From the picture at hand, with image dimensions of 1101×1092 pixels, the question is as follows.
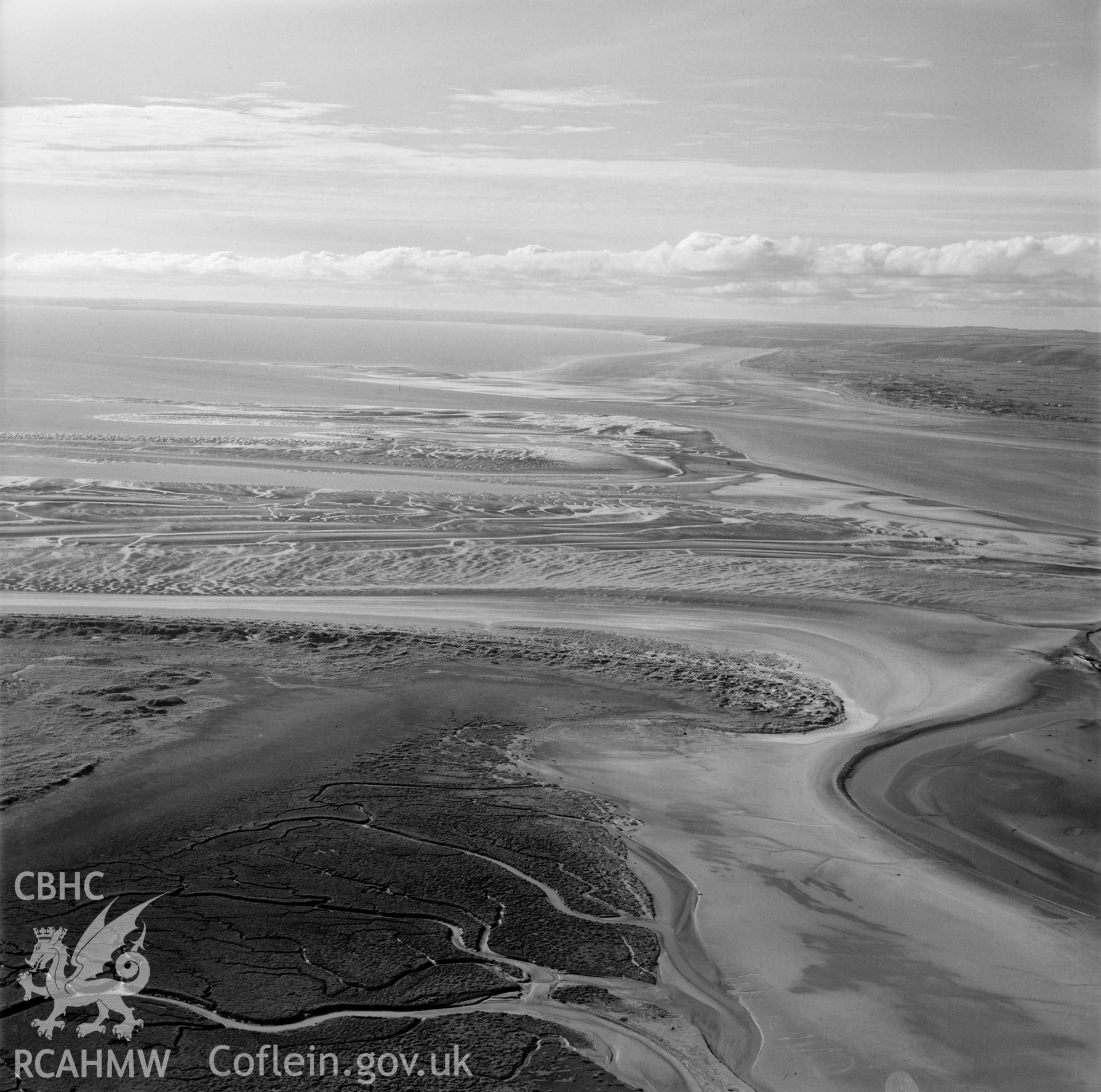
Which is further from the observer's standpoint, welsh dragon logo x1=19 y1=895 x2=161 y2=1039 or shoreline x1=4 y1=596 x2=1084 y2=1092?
shoreline x1=4 y1=596 x2=1084 y2=1092

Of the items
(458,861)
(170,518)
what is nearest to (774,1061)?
(458,861)

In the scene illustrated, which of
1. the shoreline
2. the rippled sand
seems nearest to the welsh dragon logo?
the rippled sand

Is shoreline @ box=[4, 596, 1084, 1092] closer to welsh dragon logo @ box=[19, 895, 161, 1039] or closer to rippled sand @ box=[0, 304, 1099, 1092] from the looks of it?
rippled sand @ box=[0, 304, 1099, 1092]

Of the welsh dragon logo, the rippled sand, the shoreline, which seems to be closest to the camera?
the welsh dragon logo

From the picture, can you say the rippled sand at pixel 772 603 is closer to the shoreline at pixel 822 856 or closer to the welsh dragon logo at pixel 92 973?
the shoreline at pixel 822 856

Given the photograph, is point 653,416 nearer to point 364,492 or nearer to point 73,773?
point 364,492

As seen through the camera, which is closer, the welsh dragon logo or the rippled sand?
the welsh dragon logo

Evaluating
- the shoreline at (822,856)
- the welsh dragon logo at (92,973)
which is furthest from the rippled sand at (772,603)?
the welsh dragon logo at (92,973)

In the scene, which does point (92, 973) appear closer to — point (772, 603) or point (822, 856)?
point (822, 856)

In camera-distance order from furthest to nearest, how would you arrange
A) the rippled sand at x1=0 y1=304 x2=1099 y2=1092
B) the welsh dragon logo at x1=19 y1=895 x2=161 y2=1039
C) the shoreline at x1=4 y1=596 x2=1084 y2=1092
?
the rippled sand at x1=0 y1=304 x2=1099 y2=1092
the shoreline at x1=4 y1=596 x2=1084 y2=1092
the welsh dragon logo at x1=19 y1=895 x2=161 y2=1039

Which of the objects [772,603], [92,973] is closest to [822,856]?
[92,973]
